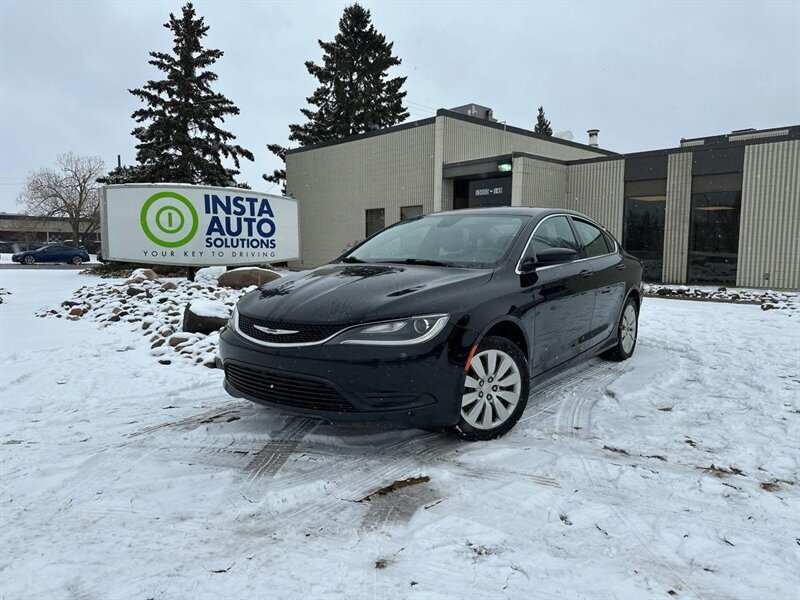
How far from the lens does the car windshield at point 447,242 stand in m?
4.02

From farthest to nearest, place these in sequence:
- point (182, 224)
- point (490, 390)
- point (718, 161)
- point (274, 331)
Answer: point (718, 161), point (182, 224), point (490, 390), point (274, 331)

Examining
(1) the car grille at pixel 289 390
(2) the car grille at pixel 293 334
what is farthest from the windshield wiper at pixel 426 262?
(1) the car grille at pixel 289 390

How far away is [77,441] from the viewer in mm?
3553

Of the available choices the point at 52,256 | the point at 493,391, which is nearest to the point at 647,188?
the point at 493,391

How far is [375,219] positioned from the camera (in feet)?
74.3

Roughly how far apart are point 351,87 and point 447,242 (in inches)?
1379

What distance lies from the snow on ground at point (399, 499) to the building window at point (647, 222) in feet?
43.3

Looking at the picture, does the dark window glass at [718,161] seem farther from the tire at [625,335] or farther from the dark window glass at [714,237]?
the tire at [625,335]

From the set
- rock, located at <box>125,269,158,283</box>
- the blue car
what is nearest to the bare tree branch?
the blue car

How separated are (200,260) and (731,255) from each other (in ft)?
47.8

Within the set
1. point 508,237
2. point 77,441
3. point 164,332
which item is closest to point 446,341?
point 508,237

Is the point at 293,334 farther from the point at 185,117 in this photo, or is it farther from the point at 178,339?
the point at 185,117

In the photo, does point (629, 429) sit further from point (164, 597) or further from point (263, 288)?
point (164, 597)

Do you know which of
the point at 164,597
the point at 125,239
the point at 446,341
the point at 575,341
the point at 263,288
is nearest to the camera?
the point at 164,597
